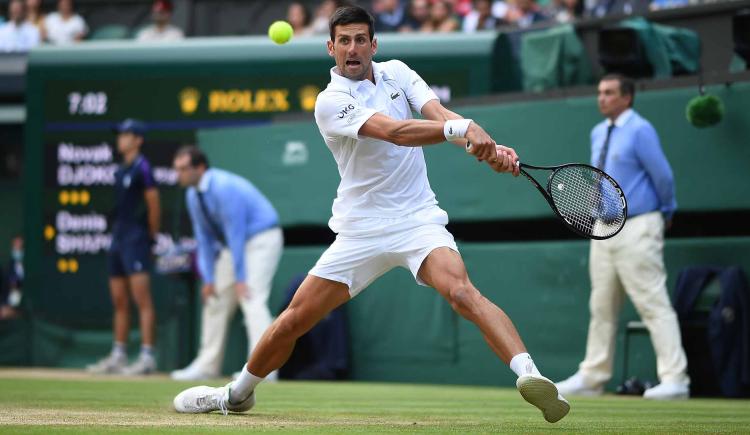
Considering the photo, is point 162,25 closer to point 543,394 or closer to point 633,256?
point 633,256

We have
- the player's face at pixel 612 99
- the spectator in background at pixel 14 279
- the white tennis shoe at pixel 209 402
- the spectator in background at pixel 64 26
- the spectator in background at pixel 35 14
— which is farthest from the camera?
the spectator in background at pixel 14 279

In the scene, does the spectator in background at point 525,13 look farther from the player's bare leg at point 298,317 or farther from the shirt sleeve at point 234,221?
the player's bare leg at point 298,317

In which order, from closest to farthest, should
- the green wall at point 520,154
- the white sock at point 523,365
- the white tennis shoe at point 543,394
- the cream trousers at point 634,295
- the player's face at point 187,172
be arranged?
the white tennis shoe at point 543,394 → the white sock at point 523,365 → the cream trousers at point 634,295 → the green wall at point 520,154 → the player's face at point 187,172

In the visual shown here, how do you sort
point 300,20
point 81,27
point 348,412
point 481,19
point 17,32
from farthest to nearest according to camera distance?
1. point 17,32
2. point 81,27
3. point 300,20
4. point 481,19
5. point 348,412

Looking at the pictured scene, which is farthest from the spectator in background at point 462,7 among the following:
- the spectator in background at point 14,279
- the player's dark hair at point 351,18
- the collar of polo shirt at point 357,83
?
the player's dark hair at point 351,18

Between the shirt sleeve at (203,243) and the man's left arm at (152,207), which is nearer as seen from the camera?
the shirt sleeve at (203,243)

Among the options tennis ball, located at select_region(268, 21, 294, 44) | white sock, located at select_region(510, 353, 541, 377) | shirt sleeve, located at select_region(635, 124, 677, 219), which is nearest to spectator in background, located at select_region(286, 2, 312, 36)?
shirt sleeve, located at select_region(635, 124, 677, 219)

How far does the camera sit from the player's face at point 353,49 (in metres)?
6.49

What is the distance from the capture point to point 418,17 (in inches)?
610

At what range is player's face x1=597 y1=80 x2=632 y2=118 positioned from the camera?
954 cm

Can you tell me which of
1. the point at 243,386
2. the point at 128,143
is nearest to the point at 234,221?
the point at 128,143

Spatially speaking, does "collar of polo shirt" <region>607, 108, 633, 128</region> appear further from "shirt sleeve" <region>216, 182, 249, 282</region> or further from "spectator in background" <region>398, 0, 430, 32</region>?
"spectator in background" <region>398, 0, 430, 32</region>

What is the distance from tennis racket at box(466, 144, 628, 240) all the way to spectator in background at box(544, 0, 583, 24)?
760cm

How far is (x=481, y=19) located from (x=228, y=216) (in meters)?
4.62
